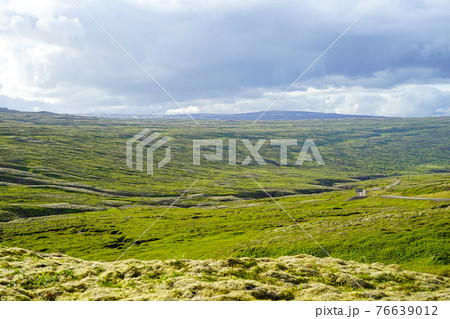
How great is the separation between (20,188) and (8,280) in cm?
20203

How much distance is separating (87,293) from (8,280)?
6214mm

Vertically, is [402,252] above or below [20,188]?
above

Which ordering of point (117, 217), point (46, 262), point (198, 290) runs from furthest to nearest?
1. point (117, 217)
2. point (46, 262)
3. point (198, 290)

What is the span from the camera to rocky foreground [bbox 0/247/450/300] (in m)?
20.6

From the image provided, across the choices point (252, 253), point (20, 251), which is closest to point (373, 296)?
point (20, 251)

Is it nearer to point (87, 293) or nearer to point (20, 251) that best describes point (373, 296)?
point (87, 293)

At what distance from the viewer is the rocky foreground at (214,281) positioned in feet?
67.6

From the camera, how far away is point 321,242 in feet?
189

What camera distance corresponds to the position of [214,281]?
75.4ft

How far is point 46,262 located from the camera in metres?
29.7

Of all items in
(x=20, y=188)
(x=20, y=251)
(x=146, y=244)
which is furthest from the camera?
(x=20, y=188)

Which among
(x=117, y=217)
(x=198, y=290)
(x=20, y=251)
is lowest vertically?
(x=117, y=217)

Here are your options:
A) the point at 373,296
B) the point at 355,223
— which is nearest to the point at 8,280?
the point at 373,296

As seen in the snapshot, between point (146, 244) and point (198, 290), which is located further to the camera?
point (146, 244)
